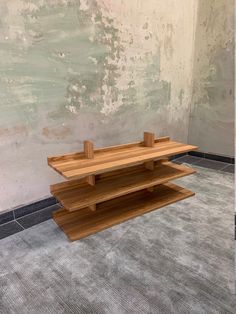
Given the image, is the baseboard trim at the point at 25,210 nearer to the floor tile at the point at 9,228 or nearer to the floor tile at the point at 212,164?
the floor tile at the point at 9,228

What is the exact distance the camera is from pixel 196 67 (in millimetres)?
3336

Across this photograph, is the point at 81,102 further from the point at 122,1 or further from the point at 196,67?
the point at 196,67

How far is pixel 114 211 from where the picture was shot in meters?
2.01

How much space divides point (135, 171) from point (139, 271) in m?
1.01

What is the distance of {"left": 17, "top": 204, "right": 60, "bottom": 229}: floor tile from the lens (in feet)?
6.35

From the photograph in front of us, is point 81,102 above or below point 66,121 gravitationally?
above

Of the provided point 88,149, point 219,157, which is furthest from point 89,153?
point 219,157

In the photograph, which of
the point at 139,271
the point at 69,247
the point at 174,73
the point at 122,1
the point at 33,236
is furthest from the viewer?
the point at 174,73

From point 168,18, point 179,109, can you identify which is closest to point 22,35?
point 168,18

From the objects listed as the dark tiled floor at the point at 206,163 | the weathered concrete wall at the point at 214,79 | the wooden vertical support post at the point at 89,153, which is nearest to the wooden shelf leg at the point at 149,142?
the wooden vertical support post at the point at 89,153

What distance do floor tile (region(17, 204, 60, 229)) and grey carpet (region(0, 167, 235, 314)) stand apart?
8 centimetres

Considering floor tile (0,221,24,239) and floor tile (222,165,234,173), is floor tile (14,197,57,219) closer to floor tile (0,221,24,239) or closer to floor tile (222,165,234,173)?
floor tile (0,221,24,239)

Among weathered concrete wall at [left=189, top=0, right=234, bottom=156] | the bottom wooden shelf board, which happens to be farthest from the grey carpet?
weathered concrete wall at [left=189, top=0, right=234, bottom=156]

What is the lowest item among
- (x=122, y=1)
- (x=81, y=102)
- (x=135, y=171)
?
(x=135, y=171)
